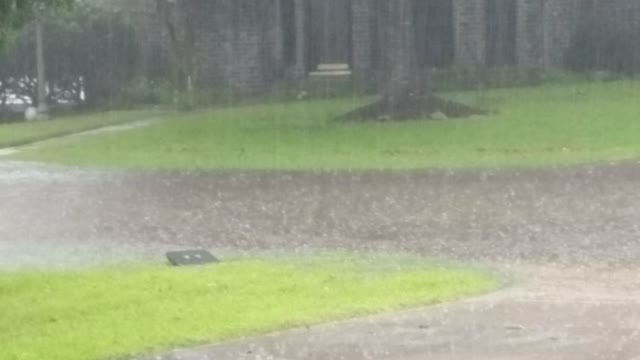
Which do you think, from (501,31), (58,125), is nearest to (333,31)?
(501,31)

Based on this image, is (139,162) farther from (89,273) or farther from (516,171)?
(89,273)

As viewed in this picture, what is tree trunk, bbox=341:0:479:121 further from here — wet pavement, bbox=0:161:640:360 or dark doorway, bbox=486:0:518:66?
dark doorway, bbox=486:0:518:66

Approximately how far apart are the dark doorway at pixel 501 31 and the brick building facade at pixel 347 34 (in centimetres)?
2

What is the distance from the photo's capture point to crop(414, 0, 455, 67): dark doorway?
41.6 m

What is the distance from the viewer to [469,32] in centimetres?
4169

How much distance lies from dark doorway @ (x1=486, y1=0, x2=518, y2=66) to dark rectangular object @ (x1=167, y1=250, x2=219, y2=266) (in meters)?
26.7

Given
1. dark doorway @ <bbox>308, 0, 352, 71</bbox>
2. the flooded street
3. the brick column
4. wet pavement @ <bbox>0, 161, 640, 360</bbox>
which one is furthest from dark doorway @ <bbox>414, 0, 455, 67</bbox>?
the flooded street

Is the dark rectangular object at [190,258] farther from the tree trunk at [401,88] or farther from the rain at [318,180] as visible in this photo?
the tree trunk at [401,88]

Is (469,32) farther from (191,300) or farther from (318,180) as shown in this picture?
(191,300)

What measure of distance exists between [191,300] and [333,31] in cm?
2890

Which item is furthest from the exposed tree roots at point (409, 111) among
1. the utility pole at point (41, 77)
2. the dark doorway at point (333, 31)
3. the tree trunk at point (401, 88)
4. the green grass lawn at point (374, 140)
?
the dark doorway at point (333, 31)

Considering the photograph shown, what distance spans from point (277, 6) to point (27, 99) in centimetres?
625

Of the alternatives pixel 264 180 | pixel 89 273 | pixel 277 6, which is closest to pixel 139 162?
pixel 264 180

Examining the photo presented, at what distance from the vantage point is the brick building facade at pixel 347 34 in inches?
1607
